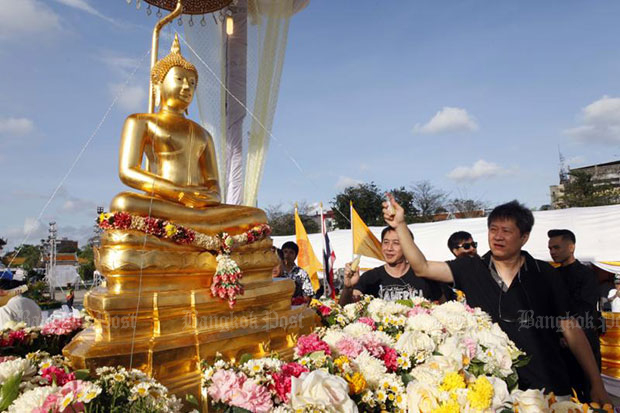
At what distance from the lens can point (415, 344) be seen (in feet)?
7.72

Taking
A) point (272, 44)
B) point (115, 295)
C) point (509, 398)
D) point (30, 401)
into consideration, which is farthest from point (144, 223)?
point (272, 44)

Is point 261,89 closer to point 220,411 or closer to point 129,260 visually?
point 129,260

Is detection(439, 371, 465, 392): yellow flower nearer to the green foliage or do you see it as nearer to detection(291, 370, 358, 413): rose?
detection(291, 370, 358, 413): rose

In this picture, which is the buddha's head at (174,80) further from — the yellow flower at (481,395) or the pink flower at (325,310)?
the yellow flower at (481,395)

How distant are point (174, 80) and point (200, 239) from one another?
54.4 inches

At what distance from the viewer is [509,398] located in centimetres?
194

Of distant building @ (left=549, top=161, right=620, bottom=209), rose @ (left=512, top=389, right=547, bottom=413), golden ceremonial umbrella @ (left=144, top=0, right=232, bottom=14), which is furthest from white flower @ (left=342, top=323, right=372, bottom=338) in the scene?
distant building @ (left=549, top=161, right=620, bottom=209)

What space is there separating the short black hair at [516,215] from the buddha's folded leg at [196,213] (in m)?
1.69

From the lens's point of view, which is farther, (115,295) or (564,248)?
(564,248)

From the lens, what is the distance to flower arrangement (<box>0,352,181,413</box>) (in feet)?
4.62

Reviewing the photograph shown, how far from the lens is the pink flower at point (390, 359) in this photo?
2.23 metres

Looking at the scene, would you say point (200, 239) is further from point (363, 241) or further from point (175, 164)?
point (363, 241)

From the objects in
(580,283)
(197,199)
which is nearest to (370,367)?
(197,199)

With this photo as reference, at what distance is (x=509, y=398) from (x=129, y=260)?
86.5 inches
